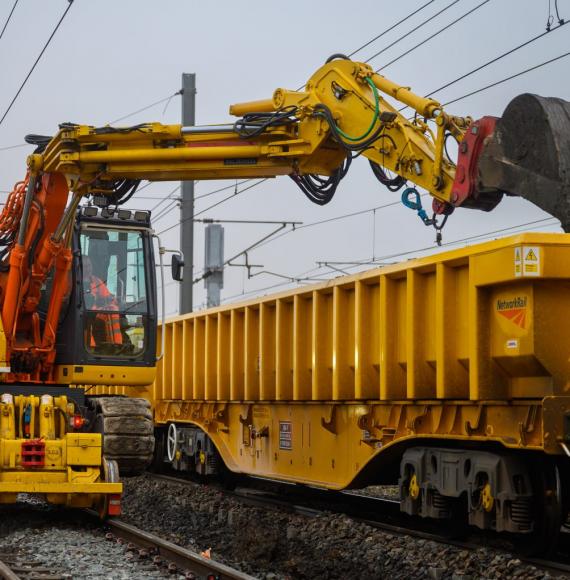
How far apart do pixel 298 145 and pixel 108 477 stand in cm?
430

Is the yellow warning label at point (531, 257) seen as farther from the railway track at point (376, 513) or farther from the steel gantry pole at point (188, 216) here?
the steel gantry pole at point (188, 216)

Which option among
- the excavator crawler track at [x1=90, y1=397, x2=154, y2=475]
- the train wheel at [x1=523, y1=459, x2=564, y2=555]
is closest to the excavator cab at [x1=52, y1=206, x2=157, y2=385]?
the excavator crawler track at [x1=90, y1=397, x2=154, y2=475]

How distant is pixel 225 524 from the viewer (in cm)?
1414

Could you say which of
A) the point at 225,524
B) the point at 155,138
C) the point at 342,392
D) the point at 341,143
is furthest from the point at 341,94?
the point at 225,524

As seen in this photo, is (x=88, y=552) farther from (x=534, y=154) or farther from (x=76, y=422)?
(x=534, y=154)

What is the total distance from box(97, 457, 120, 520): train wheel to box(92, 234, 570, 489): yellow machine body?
2.32 m

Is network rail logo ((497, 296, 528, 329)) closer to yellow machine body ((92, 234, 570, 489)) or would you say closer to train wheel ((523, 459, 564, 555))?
yellow machine body ((92, 234, 570, 489))

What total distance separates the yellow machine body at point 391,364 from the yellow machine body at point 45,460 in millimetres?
2348

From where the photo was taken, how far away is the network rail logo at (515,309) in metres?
10.3

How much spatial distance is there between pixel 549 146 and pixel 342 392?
508cm

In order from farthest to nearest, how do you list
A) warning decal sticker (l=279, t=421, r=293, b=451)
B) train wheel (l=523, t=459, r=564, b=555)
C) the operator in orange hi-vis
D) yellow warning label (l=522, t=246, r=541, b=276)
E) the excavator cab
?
warning decal sticker (l=279, t=421, r=293, b=451), the operator in orange hi-vis, the excavator cab, train wheel (l=523, t=459, r=564, b=555), yellow warning label (l=522, t=246, r=541, b=276)

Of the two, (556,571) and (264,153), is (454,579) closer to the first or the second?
(556,571)

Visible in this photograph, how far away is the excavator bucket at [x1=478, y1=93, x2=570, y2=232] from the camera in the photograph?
32.4 ft

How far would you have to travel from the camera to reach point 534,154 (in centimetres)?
1022
